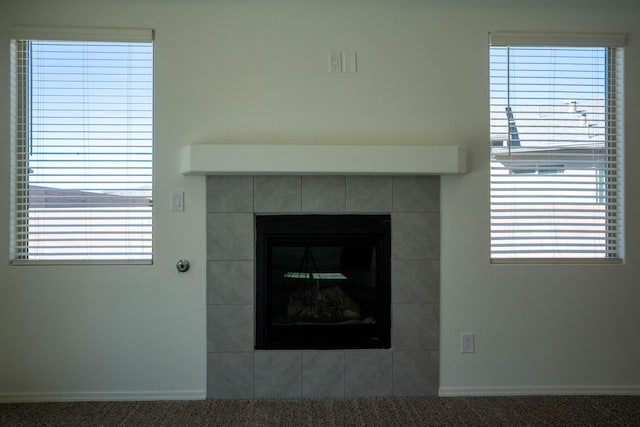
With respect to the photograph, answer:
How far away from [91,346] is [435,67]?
262 centimetres

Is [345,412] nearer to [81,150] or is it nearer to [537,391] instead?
[537,391]

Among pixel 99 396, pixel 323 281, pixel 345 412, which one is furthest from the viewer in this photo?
pixel 323 281

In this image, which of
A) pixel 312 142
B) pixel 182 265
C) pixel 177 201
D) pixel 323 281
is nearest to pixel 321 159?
pixel 312 142

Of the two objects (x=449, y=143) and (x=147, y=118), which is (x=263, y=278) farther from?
(x=449, y=143)

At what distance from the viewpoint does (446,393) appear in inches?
121

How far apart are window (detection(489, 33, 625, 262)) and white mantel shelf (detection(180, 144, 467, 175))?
467 mm

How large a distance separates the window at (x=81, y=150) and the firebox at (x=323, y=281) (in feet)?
2.42

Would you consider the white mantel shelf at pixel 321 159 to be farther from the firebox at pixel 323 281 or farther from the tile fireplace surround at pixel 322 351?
the firebox at pixel 323 281

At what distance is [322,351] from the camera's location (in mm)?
3049

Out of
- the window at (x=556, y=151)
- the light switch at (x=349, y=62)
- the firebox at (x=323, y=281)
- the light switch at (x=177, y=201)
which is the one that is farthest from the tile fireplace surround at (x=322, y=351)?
the light switch at (x=349, y=62)

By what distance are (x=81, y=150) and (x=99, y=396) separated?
1447mm

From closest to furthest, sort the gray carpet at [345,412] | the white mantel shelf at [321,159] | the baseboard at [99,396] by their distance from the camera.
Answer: the gray carpet at [345,412] < the white mantel shelf at [321,159] < the baseboard at [99,396]

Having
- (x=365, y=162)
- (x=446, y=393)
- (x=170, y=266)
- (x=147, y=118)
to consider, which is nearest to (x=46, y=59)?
(x=147, y=118)

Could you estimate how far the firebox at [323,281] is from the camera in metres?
3.05
